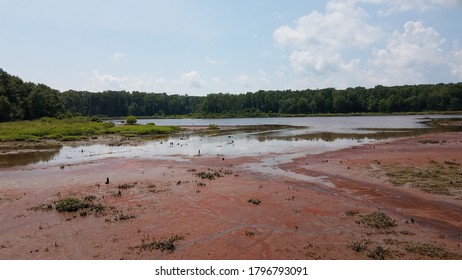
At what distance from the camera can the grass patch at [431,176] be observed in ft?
66.5

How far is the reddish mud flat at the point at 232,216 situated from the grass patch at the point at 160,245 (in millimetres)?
43

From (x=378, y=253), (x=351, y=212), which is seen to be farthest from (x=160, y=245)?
(x=351, y=212)

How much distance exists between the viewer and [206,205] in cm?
1827

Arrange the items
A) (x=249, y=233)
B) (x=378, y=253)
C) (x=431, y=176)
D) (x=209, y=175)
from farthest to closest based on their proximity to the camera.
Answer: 1. (x=209, y=175)
2. (x=431, y=176)
3. (x=249, y=233)
4. (x=378, y=253)

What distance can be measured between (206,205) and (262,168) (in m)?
12.2

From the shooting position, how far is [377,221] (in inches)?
585

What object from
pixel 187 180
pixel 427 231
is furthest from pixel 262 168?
pixel 427 231

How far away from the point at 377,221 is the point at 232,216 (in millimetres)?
6264

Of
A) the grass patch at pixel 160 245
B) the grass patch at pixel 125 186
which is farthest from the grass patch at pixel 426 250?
the grass patch at pixel 125 186

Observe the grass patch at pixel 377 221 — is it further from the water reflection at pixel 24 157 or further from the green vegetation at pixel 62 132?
the green vegetation at pixel 62 132

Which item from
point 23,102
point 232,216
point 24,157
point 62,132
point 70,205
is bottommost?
point 232,216

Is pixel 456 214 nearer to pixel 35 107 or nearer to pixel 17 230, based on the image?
pixel 17 230

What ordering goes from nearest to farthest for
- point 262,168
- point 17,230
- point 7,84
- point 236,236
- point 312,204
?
point 236,236, point 17,230, point 312,204, point 262,168, point 7,84

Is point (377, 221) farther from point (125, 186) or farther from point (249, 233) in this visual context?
point (125, 186)
